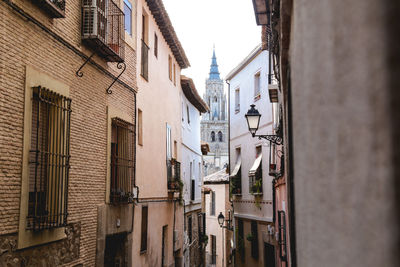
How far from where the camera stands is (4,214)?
6.38m

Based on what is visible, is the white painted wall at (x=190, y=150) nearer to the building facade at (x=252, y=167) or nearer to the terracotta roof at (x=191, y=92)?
the terracotta roof at (x=191, y=92)

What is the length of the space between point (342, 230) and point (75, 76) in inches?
313

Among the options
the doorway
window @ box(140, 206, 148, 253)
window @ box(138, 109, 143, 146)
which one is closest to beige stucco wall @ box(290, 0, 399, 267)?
window @ box(138, 109, 143, 146)

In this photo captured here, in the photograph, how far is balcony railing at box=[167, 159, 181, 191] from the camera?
17.2 meters

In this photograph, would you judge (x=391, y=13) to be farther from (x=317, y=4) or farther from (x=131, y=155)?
(x=131, y=155)

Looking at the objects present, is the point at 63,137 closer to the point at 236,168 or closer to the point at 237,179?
the point at 236,168

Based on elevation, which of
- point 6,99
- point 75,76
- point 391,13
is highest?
point 75,76

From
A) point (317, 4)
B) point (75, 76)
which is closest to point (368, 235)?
point (317, 4)

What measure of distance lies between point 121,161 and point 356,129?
409 inches

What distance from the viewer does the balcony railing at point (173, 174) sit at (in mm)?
17203

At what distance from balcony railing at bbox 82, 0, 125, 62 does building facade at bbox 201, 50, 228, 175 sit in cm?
8414

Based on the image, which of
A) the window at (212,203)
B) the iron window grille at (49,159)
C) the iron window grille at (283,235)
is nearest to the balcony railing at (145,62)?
the iron window grille at (283,235)

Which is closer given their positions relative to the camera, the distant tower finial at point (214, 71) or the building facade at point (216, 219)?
the building facade at point (216, 219)

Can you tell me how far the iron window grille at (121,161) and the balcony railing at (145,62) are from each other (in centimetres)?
221
